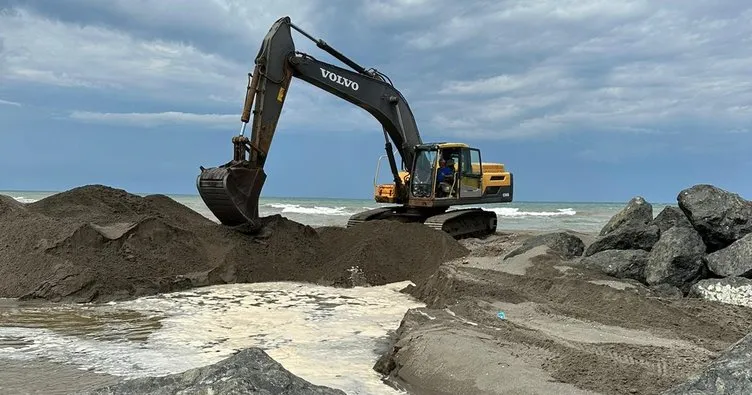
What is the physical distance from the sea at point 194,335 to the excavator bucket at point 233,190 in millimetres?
1902

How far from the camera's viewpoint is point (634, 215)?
8.59 meters

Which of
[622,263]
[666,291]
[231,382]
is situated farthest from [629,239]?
[231,382]

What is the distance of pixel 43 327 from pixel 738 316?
6.95 m

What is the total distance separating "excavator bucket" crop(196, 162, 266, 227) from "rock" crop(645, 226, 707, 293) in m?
6.22

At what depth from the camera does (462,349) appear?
4.55 m

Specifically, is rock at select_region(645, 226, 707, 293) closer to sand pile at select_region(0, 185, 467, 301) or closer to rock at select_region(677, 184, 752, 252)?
rock at select_region(677, 184, 752, 252)

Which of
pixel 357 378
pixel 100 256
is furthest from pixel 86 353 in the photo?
pixel 100 256

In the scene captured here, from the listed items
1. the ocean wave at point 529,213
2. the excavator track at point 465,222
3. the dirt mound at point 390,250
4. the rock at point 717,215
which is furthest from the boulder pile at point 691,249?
the ocean wave at point 529,213

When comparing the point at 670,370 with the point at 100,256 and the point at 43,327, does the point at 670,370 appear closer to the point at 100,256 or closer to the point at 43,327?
the point at 43,327

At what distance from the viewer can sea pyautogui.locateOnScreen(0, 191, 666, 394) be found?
14.3 ft

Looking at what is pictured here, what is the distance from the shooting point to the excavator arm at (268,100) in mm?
9805

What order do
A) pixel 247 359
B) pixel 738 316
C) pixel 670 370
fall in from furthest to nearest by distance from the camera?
pixel 738 316 → pixel 670 370 → pixel 247 359

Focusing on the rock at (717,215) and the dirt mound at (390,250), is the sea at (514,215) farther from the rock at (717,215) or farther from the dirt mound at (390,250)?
the rock at (717,215)

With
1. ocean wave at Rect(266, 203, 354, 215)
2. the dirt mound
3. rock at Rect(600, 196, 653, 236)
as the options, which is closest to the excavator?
the dirt mound
